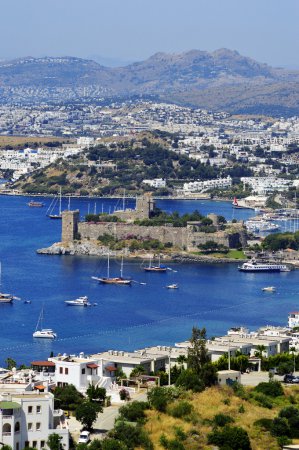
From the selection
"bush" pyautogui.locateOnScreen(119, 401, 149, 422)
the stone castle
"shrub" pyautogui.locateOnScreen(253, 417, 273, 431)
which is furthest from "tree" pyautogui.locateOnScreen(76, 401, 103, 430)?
the stone castle

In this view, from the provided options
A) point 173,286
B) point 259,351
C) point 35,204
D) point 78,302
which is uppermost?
point 259,351

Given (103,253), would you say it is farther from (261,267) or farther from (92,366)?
(92,366)

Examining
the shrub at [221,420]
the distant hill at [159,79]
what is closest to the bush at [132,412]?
the shrub at [221,420]

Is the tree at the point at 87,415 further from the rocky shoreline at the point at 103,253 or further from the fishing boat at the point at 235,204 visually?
the fishing boat at the point at 235,204

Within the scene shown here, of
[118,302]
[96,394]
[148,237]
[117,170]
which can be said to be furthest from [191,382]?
[117,170]

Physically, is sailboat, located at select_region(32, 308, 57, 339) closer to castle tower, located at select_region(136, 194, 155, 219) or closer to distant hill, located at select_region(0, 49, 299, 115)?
castle tower, located at select_region(136, 194, 155, 219)

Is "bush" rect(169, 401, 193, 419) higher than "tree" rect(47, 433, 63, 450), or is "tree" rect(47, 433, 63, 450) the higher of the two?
"tree" rect(47, 433, 63, 450)
